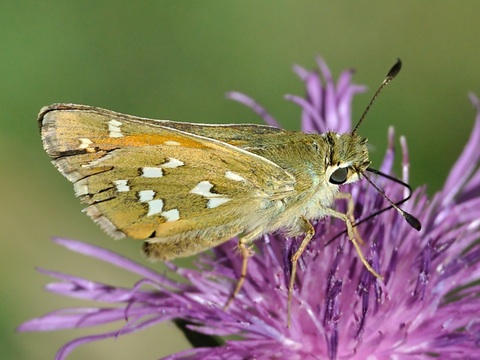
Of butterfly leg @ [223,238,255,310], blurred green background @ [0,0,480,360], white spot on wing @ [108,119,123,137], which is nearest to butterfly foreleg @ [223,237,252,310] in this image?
butterfly leg @ [223,238,255,310]

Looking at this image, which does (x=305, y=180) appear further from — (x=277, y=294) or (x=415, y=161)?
(x=415, y=161)

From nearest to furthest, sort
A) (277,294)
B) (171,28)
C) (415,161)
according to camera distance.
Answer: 1. (277,294)
2. (415,161)
3. (171,28)

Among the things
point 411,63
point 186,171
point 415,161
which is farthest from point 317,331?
point 411,63

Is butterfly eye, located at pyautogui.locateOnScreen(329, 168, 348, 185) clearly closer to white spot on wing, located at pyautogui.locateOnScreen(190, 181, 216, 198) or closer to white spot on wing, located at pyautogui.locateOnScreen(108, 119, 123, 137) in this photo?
white spot on wing, located at pyautogui.locateOnScreen(190, 181, 216, 198)

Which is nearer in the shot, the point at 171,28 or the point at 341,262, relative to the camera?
the point at 341,262

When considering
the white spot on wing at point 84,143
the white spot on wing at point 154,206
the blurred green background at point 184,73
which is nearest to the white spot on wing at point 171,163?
the white spot on wing at point 154,206

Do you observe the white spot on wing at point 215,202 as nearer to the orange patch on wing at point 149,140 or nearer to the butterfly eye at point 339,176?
the orange patch on wing at point 149,140

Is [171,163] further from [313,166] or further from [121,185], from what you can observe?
[313,166]
